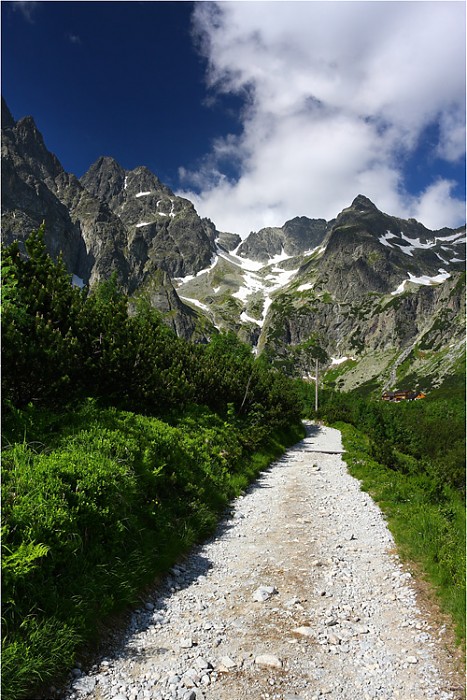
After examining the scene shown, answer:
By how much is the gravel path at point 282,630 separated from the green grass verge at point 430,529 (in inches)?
19.5

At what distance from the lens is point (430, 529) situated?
1012 cm

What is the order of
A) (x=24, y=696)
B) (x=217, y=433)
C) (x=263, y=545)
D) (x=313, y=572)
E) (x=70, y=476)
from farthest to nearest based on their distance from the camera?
1. (x=217, y=433)
2. (x=263, y=545)
3. (x=313, y=572)
4. (x=70, y=476)
5. (x=24, y=696)

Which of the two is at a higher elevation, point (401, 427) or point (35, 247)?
point (35, 247)

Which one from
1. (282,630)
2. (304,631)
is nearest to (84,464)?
(282,630)

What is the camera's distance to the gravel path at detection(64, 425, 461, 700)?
5.38m

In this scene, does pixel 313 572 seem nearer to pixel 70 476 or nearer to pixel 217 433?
pixel 70 476

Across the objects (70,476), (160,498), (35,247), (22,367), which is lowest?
(160,498)

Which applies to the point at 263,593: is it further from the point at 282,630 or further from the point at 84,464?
the point at 84,464

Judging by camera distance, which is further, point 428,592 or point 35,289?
point 35,289

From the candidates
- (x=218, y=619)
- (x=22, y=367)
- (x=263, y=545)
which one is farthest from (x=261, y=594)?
(x=22, y=367)

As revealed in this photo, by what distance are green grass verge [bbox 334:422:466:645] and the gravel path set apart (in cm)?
50

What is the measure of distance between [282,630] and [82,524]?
395 centimetres

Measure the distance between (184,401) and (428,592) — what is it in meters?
14.0

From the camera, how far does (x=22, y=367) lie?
1200cm
